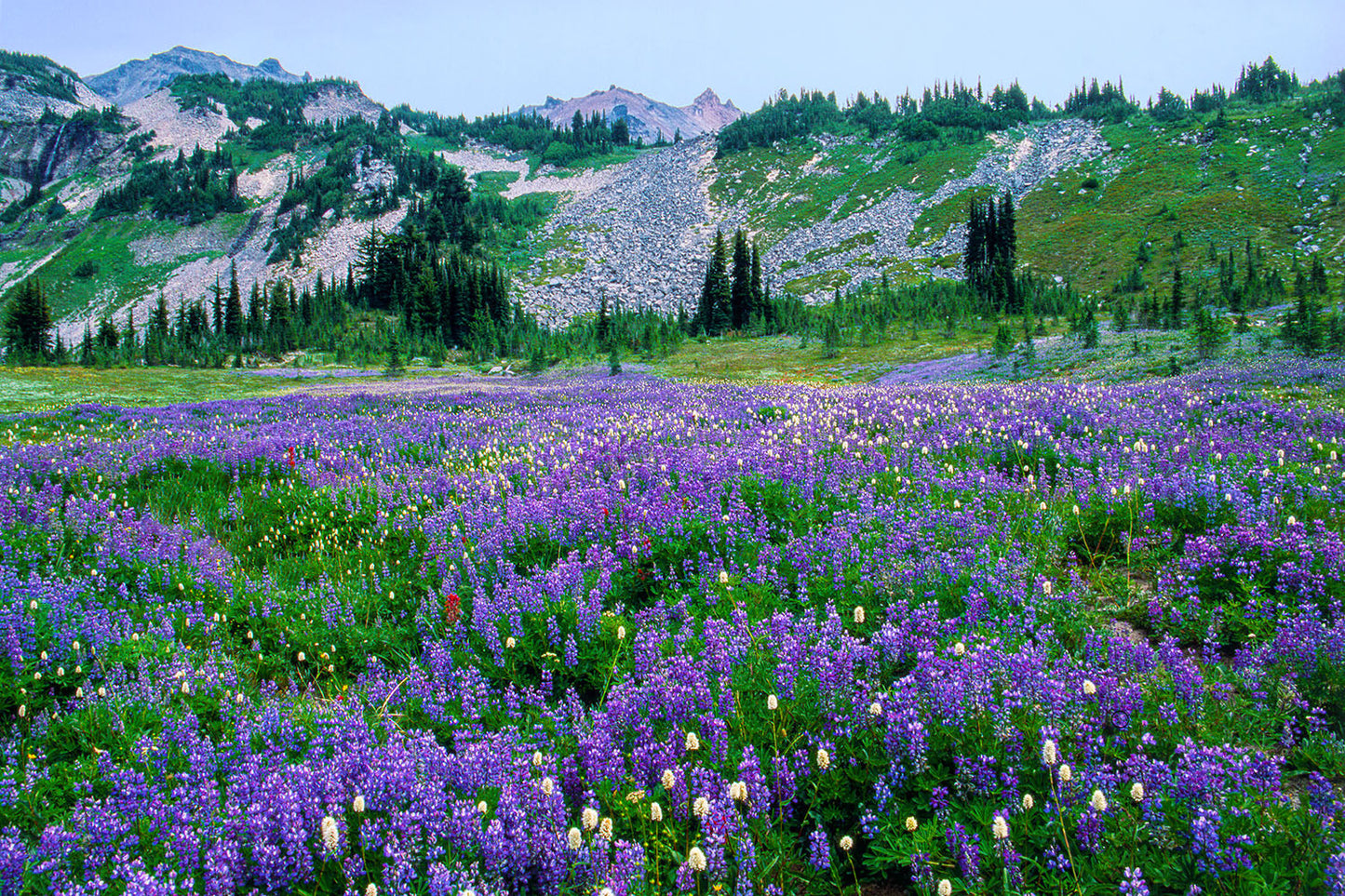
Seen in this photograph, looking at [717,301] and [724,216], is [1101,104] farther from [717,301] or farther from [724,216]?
[717,301]

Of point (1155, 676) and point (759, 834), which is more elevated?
point (1155, 676)

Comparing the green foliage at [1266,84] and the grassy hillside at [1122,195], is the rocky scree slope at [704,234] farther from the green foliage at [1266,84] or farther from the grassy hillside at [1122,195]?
the green foliage at [1266,84]

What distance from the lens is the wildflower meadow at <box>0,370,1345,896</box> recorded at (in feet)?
7.62

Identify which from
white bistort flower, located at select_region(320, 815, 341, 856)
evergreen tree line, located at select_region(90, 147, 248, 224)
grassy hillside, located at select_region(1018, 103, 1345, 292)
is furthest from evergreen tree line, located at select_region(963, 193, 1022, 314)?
evergreen tree line, located at select_region(90, 147, 248, 224)

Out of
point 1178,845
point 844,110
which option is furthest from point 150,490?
point 844,110

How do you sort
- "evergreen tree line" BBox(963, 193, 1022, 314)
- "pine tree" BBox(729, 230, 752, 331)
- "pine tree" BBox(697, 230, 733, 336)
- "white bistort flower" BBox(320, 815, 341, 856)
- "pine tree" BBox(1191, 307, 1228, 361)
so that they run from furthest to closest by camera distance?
"pine tree" BBox(729, 230, 752, 331)
"pine tree" BBox(697, 230, 733, 336)
"evergreen tree line" BBox(963, 193, 1022, 314)
"pine tree" BBox(1191, 307, 1228, 361)
"white bistort flower" BBox(320, 815, 341, 856)

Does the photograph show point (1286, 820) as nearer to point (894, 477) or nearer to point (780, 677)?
point (780, 677)

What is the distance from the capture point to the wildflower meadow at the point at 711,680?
91.4 inches

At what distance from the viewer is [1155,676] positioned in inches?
123

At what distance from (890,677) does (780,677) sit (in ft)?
2.70

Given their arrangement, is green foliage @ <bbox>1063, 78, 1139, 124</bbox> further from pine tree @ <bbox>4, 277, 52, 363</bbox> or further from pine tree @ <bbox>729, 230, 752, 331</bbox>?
pine tree @ <bbox>4, 277, 52, 363</bbox>

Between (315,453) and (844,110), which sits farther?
(844,110)

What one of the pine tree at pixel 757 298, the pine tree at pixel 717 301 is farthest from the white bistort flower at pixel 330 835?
the pine tree at pixel 757 298

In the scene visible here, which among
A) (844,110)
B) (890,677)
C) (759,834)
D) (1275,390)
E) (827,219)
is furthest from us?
(844,110)
